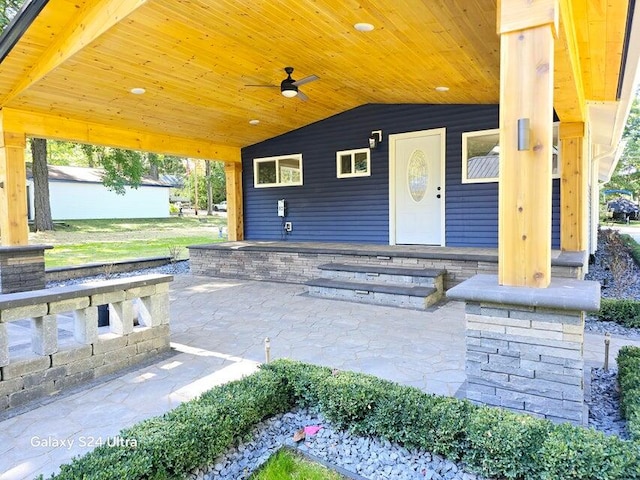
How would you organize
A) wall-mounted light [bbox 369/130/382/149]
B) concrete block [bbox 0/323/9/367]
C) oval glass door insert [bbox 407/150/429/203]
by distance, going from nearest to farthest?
concrete block [bbox 0/323/9/367] → oval glass door insert [bbox 407/150/429/203] → wall-mounted light [bbox 369/130/382/149]

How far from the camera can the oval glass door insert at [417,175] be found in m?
7.49

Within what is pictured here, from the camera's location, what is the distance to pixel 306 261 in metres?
7.53

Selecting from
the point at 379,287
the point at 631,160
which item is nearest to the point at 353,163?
the point at 379,287

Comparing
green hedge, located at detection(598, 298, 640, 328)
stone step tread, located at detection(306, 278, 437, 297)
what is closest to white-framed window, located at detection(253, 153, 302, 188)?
stone step tread, located at detection(306, 278, 437, 297)

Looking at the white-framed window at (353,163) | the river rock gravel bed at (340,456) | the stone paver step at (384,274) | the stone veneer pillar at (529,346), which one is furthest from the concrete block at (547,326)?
the white-framed window at (353,163)

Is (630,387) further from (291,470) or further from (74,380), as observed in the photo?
(74,380)

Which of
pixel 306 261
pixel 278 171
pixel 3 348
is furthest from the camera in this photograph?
pixel 278 171

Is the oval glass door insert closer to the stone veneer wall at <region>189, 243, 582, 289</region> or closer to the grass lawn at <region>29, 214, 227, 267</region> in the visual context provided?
the stone veneer wall at <region>189, 243, 582, 289</region>

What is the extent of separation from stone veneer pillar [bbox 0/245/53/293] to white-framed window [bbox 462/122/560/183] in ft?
23.5

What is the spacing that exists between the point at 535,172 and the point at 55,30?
17.7 feet

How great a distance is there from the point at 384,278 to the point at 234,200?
5068mm

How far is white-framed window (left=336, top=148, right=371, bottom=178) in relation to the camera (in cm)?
813

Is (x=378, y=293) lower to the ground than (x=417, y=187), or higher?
lower

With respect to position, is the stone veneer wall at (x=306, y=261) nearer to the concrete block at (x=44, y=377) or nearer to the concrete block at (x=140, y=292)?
the concrete block at (x=140, y=292)
